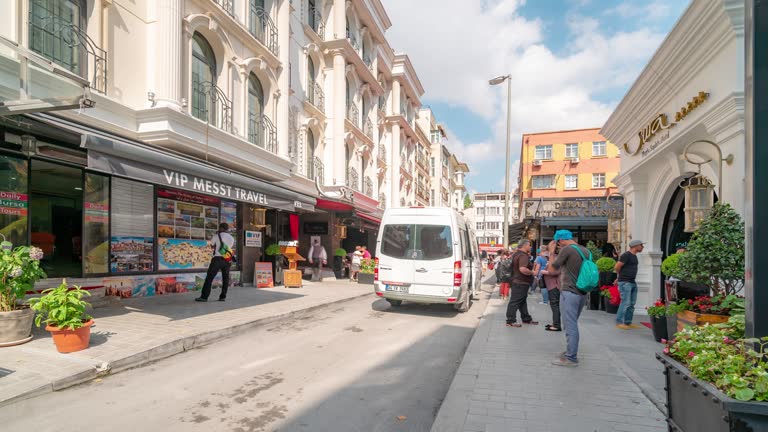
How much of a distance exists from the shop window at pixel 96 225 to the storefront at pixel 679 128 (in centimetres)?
1123

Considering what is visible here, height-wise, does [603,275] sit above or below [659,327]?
above

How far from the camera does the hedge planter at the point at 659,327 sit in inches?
275

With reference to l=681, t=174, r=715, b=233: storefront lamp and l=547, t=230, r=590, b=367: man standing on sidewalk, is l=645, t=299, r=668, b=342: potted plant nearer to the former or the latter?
l=681, t=174, r=715, b=233: storefront lamp

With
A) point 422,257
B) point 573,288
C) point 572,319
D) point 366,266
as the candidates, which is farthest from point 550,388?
point 366,266

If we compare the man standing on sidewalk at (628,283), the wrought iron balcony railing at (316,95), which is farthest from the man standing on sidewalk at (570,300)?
the wrought iron balcony railing at (316,95)

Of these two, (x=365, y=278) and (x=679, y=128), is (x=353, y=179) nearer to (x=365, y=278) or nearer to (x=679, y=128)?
(x=365, y=278)

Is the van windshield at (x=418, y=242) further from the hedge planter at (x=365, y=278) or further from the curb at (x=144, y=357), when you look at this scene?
the hedge planter at (x=365, y=278)

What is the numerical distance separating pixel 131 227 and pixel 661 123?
472 inches

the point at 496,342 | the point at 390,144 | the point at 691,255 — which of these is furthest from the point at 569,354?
the point at 390,144

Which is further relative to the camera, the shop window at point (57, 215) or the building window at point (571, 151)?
the building window at point (571, 151)

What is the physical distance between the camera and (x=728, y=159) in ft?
20.2

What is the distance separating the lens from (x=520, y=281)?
8.35 meters

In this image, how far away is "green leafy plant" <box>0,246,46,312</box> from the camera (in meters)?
5.34

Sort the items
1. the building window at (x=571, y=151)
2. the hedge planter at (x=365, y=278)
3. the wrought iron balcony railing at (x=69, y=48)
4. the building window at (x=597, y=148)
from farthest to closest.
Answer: the building window at (x=571, y=151) < the building window at (x=597, y=148) < the hedge planter at (x=365, y=278) < the wrought iron balcony railing at (x=69, y=48)
